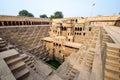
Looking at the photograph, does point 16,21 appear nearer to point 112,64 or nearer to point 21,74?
point 21,74

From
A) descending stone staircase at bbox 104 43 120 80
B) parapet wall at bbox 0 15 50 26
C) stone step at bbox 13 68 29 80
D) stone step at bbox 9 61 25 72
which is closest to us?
descending stone staircase at bbox 104 43 120 80

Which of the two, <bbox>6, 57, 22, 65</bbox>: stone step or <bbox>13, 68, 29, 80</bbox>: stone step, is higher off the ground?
<bbox>6, 57, 22, 65</bbox>: stone step

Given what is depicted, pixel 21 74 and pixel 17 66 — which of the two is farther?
pixel 17 66

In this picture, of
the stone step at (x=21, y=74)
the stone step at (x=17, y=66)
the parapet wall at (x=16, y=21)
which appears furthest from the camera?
the parapet wall at (x=16, y=21)

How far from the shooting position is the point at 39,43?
54.5 feet

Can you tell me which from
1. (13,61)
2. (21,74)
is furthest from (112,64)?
(13,61)

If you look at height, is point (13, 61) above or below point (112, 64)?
below

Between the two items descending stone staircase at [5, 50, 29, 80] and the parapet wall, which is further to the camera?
the parapet wall

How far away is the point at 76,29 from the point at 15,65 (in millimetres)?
16700

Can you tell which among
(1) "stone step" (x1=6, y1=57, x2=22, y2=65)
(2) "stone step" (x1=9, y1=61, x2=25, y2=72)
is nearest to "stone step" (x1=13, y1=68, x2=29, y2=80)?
(2) "stone step" (x1=9, y1=61, x2=25, y2=72)

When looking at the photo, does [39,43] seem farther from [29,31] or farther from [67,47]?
[67,47]

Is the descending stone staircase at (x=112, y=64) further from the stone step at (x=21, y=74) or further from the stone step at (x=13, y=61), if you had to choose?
the stone step at (x=13, y=61)

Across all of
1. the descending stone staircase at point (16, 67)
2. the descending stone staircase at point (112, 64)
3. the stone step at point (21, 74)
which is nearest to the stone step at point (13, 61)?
the descending stone staircase at point (16, 67)

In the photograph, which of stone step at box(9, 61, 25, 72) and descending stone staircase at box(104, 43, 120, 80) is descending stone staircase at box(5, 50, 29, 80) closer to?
stone step at box(9, 61, 25, 72)
